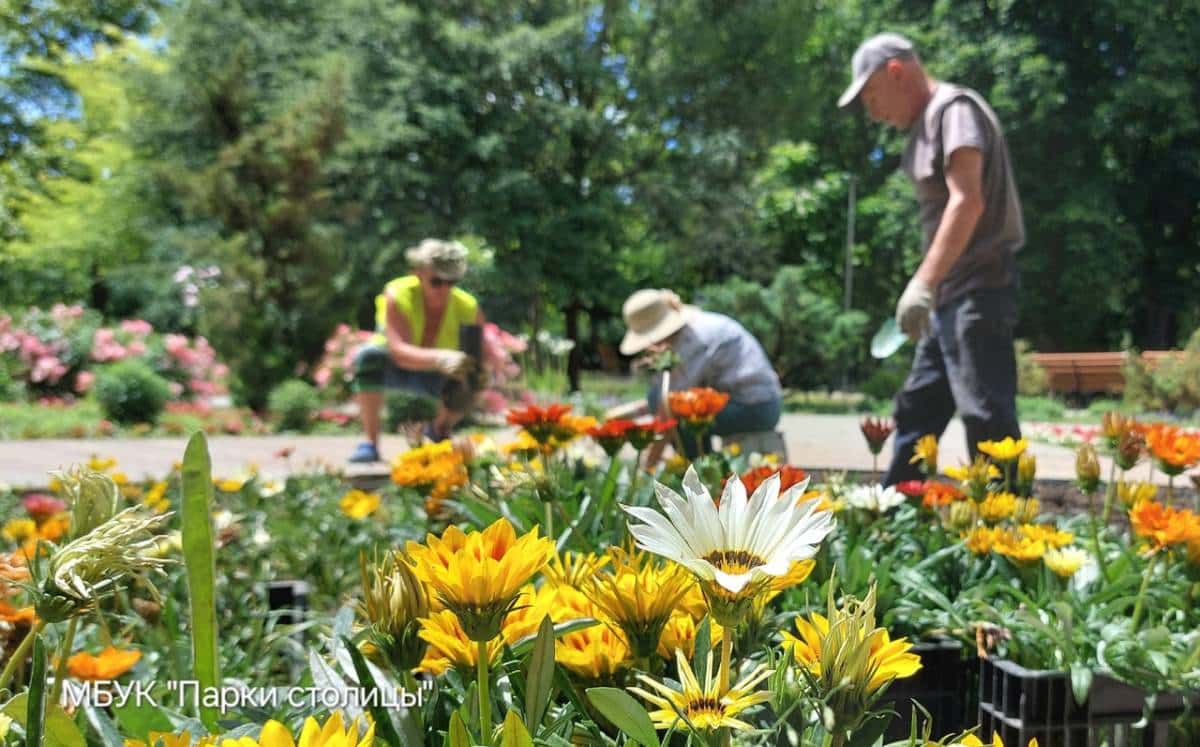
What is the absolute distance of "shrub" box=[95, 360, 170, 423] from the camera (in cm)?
904

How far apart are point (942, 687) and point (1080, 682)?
193 millimetres

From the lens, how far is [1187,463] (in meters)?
1.39

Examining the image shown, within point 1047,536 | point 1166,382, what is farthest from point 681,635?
point 1166,382

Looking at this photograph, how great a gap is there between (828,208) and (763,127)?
2.84 metres

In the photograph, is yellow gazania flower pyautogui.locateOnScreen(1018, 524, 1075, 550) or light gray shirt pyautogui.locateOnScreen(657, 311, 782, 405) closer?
yellow gazania flower pyautogui.locateOnScreen(1018, 524, 1075, 550)

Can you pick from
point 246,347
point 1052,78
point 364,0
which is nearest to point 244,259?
point 246,347

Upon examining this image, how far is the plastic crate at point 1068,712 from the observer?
1025 mm

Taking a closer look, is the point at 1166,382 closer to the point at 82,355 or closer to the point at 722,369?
the point at 722,369

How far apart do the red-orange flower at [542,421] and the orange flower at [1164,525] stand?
739 mm

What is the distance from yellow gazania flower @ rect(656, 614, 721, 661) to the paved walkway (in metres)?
3.40

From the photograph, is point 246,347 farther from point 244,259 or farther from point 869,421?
point 869,421

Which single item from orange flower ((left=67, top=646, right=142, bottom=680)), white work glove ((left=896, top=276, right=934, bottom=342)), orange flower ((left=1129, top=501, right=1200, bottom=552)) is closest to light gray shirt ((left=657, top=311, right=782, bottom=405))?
white work glove ((left=896, top=276, right=934, bottom=342))

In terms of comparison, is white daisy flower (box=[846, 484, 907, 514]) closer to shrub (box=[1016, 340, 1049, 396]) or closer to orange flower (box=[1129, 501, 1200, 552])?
orange flower (box=[1129, 501, 1200, 552])

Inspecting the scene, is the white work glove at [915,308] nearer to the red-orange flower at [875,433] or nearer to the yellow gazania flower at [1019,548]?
the red-orange flower at [875,433]
